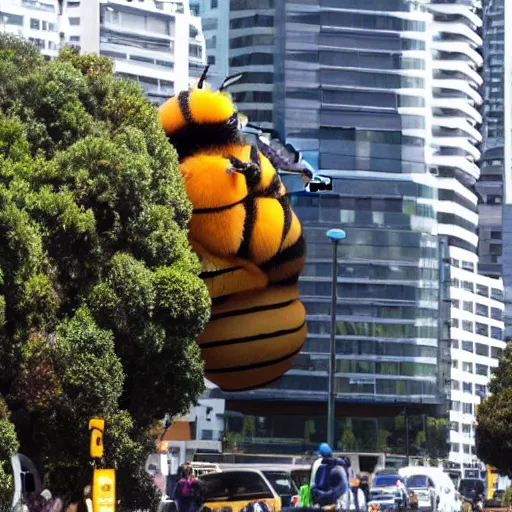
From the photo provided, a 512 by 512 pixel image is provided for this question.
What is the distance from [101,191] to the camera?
28453 mm

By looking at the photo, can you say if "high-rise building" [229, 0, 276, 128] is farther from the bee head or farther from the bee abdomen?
the bee head

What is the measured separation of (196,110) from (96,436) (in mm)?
11241

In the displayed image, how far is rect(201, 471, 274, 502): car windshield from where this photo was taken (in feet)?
116

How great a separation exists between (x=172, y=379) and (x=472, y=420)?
126 metres

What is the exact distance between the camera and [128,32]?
468 feet

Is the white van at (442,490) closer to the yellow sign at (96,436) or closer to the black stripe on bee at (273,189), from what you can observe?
the black stripe on bee at (273,189)

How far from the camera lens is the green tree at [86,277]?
88.4 feet

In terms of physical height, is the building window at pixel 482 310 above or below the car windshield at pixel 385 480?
above

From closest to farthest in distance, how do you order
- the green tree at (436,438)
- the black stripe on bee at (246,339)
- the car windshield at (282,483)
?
the black stripe on bee at (246,339) < the car windshield at (282,483) < the green tree at (436,438)

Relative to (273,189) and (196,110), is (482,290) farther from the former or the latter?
(196,110)

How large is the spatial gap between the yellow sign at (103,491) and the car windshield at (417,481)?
34.9m

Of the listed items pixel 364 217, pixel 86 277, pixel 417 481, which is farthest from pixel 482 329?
pixel 86 277

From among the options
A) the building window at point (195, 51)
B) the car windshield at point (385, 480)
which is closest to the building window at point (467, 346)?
the building window at point (195, 51)

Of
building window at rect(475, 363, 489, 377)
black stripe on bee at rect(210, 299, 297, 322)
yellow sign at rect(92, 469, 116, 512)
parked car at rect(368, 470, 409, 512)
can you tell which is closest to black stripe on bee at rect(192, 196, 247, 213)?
black stripe on bee at rect(210, 299, 297, 322)
